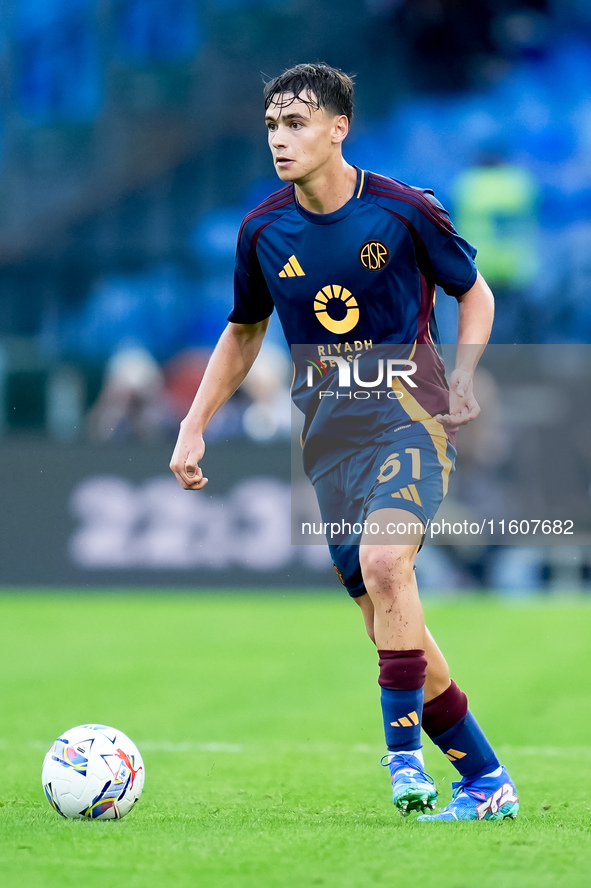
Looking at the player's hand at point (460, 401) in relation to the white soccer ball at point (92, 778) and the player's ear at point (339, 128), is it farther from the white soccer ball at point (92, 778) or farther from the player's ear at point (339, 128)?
the white soccer ball at point (92, 778)

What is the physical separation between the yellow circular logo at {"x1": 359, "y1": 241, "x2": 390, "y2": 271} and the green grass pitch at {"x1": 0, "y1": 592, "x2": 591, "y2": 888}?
1667mm

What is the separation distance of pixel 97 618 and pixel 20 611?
93 centimetres

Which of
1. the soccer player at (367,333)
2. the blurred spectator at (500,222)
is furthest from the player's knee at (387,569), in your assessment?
the blurred spectator at (500,222)

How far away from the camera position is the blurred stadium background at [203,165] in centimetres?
1405

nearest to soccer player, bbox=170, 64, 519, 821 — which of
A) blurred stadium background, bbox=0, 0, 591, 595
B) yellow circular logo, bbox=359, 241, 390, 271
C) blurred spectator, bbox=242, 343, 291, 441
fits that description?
yellow circular logo, bbox=359, 241, 390, 271

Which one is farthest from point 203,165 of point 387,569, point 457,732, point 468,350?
point 387,569

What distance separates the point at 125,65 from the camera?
19.2 meters

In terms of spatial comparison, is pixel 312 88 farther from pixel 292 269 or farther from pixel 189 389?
pixel 189 389

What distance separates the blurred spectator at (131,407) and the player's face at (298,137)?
27.4 ft

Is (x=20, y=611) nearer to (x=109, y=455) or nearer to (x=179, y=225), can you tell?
(x=109, y=455)

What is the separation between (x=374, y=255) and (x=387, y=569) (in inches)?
39.2

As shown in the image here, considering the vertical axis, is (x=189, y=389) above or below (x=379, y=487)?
above

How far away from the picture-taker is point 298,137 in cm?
385

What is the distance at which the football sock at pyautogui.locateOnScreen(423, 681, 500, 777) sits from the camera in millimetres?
3916
